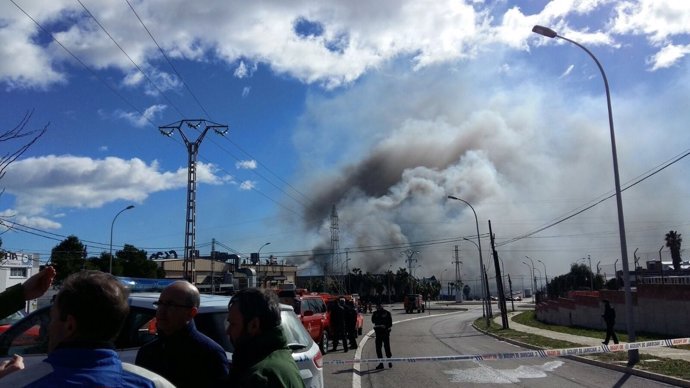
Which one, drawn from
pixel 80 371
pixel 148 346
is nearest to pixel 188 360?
pixel 148 346

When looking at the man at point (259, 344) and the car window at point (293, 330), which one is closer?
the man at point (259, 344)

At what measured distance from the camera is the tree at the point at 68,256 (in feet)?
190

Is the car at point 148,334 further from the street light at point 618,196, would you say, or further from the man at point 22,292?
the street light at point 618,196

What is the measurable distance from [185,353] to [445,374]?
33.8ft

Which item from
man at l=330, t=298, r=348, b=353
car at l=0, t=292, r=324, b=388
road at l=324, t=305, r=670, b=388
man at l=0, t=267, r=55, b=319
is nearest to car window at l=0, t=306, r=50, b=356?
car at l=0, t=292, r=324, b=388

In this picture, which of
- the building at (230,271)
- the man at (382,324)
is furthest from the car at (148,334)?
the building at (230,271)

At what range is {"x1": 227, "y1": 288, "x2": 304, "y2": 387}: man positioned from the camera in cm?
250

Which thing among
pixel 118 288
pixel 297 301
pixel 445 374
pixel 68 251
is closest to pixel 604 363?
pixel 445 374

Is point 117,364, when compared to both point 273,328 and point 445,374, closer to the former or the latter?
point 273,328

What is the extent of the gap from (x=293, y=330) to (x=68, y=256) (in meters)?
64.2

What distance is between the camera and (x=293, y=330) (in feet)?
17.3

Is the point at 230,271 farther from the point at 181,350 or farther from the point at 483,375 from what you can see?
the point at 181,350

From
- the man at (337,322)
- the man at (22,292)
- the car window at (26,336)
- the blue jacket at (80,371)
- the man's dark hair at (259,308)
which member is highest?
the man at (22,292)

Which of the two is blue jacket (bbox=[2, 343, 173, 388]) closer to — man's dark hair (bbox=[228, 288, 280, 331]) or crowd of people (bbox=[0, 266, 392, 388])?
crowd of people (bbox=[0, 266, 392, 388])
